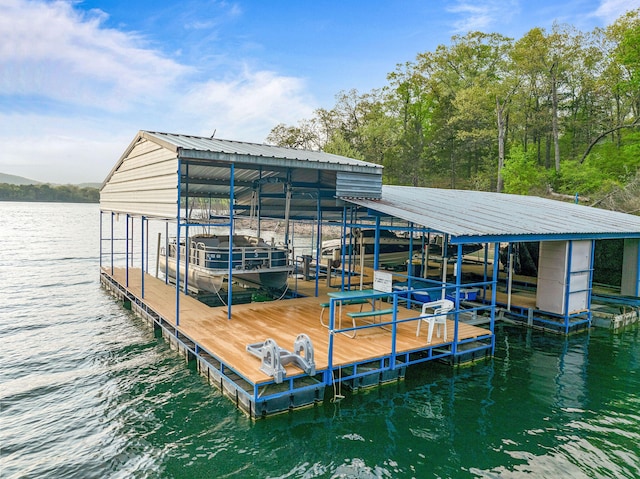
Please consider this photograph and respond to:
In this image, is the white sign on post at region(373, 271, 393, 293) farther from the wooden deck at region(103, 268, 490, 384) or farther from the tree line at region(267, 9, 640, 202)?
the tree line at region(267, 9, 640, 202)

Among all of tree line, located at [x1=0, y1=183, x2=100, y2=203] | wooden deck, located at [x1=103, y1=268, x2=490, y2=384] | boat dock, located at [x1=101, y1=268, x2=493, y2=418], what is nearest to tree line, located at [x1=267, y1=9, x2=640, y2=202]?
boat dock, located at [x1=101, y1=268, x2=493, y2=418]

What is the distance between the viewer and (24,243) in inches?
1598

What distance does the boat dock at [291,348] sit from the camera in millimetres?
7301

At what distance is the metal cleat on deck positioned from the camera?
7039 mm

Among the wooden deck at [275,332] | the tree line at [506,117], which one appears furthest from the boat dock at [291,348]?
the tree line at [506,117]

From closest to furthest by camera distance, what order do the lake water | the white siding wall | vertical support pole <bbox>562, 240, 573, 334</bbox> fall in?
the lake water → the white siding wall → vertical support pole <bbox>562, 240, 573, 334</bbox>

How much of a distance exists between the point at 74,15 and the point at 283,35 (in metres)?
12.9

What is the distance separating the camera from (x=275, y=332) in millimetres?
9578

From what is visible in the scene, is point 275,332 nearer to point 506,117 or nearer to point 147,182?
point 147,182

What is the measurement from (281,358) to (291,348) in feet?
4.11

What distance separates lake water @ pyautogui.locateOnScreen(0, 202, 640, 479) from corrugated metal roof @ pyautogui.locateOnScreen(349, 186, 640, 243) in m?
3.15

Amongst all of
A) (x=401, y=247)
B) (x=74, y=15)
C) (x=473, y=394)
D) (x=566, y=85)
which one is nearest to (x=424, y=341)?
(x=473, y=394)

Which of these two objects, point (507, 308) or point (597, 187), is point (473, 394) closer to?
point (507, 308)

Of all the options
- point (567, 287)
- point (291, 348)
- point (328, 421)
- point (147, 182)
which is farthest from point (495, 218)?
point (147, 182)
